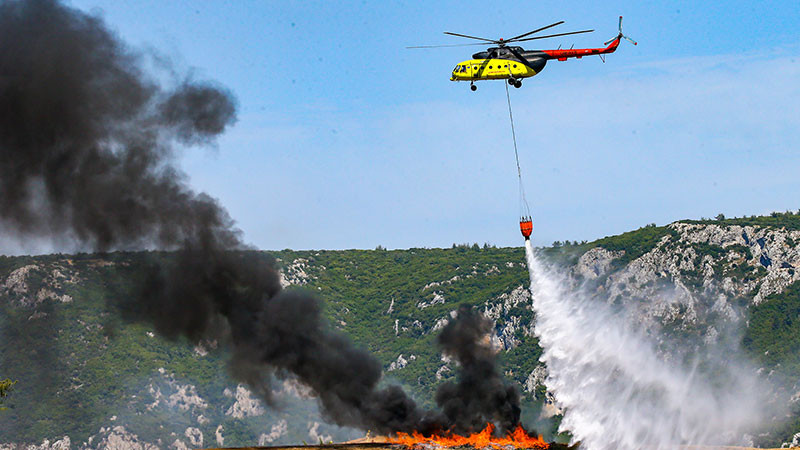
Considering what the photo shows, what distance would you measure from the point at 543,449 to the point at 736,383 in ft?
275

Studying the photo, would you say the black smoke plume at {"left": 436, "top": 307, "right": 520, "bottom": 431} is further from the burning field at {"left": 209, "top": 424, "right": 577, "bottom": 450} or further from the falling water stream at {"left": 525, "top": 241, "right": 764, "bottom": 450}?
the falling water stream at {"left": 525, "top": 241, "right": 764, "bottom": 450}

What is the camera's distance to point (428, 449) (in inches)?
3342

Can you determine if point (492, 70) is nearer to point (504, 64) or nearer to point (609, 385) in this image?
point (504, 64)

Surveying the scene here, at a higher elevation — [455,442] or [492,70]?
[492,70]

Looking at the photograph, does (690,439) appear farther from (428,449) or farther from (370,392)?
(370,392)

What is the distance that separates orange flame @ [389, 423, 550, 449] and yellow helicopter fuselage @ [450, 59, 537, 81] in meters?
30.0

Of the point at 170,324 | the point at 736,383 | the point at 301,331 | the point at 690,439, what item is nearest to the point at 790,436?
the point at 736,383

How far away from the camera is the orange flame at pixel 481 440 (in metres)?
87.2

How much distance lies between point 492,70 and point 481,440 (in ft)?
105

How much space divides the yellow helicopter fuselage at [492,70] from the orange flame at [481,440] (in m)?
30.0

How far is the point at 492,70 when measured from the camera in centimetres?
8269

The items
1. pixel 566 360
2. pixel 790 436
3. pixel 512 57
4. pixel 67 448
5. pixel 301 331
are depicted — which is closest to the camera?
pixel 512 57

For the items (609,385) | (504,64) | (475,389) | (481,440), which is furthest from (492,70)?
(475,389)

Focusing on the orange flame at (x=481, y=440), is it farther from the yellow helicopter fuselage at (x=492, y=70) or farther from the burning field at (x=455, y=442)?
the yellow helicopter fuselage at (x=492, y=70)
